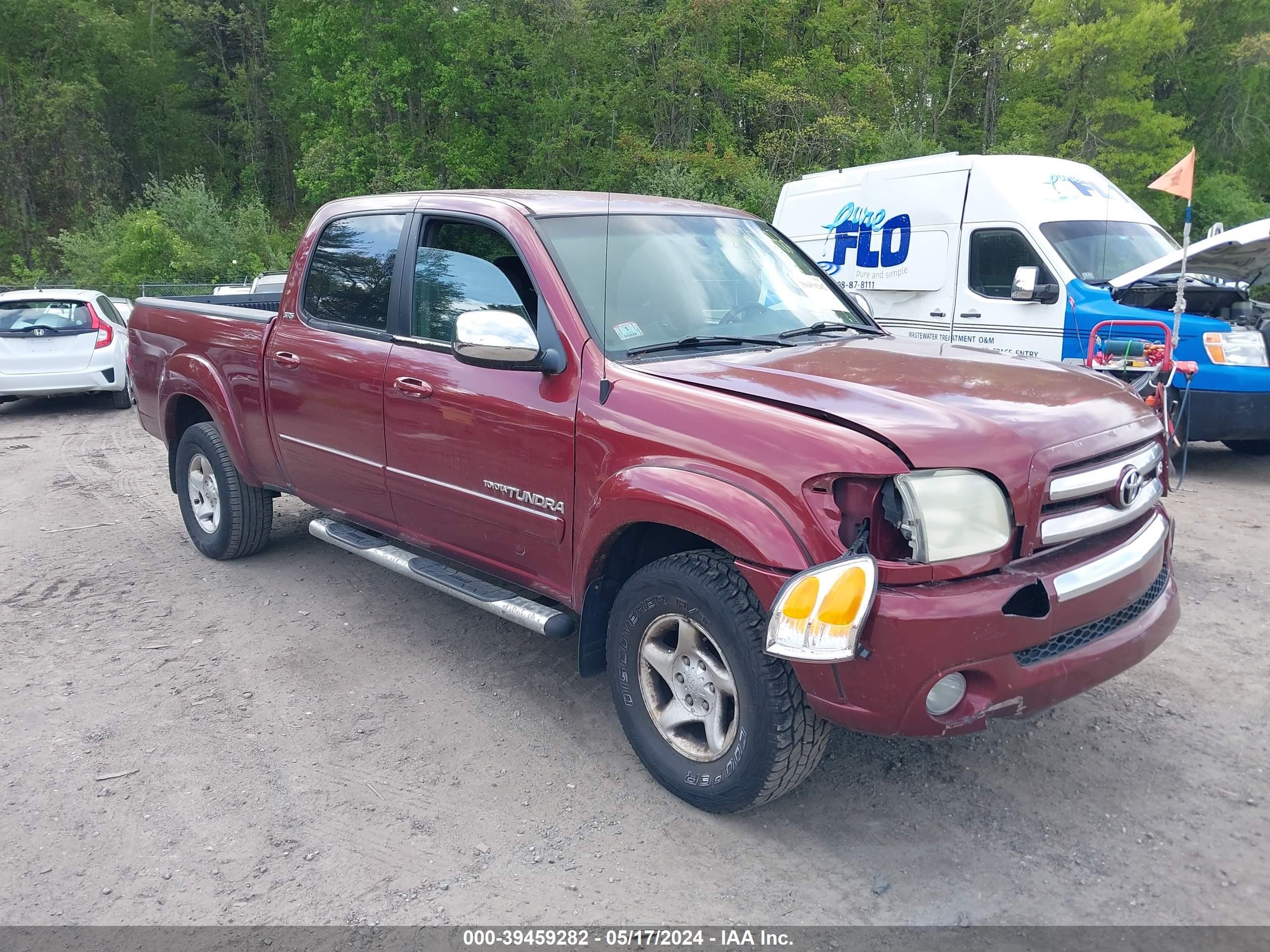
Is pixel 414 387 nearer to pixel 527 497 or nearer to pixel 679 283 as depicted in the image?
pixel 527 497

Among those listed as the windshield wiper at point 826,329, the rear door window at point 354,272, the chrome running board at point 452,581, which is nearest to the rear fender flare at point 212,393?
the chrome running board at point 452,581

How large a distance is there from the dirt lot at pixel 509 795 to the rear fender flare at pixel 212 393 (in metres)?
0.91

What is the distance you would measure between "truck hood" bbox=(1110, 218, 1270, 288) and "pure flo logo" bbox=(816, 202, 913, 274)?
2.18m

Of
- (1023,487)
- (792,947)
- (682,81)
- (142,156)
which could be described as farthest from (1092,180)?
(142,156)

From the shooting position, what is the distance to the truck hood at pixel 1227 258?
→ 22.5ft

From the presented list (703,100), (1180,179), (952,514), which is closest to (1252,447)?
(1180,179)

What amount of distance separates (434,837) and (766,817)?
110 cm

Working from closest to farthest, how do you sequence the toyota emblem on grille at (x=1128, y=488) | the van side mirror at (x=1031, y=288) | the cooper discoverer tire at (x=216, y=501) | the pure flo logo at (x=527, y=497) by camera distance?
the toyota emblem on grille at (x=1128, y=488), the pure flo logo at (x=527, y=497), the cooper discoverer tire at (x=216, y=501), the van side mirror at (x=1031, y=288)

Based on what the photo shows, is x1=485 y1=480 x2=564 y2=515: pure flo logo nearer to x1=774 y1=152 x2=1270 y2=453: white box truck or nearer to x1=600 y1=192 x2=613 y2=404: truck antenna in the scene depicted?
x1=600 y1=192 x2=613 y2=404: truck antenna

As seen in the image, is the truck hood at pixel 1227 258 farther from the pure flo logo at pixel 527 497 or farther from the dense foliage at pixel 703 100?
the dense foliage at pixel 703 100

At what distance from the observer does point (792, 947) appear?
2.66 m

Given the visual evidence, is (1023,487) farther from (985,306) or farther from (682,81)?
(682,81)

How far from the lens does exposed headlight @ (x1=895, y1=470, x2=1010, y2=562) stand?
2.72m

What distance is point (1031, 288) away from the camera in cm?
824
